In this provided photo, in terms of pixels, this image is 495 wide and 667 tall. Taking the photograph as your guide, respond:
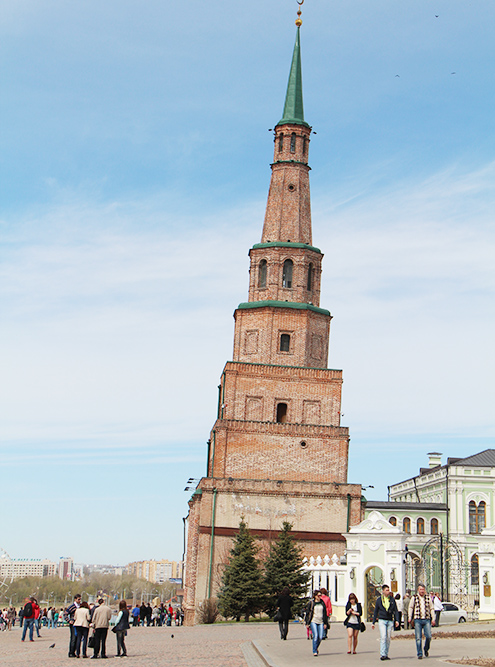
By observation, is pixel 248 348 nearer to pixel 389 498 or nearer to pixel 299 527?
pixel 299 527

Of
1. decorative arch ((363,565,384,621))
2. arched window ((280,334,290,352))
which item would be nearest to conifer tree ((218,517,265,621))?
decorative arch ((363,565,384,621))

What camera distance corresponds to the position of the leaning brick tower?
38.9 m

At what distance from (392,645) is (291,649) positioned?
2.63 m

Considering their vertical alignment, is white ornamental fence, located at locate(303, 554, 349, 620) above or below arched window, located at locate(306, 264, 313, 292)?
below

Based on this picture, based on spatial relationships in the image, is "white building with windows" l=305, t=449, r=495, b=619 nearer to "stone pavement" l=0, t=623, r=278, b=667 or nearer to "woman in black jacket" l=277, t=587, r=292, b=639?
"stone pavement" l=0, t=623, r=278, b=667

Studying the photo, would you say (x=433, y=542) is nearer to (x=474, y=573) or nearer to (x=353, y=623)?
(x=474, y=573)

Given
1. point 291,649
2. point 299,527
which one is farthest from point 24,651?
point 299,527

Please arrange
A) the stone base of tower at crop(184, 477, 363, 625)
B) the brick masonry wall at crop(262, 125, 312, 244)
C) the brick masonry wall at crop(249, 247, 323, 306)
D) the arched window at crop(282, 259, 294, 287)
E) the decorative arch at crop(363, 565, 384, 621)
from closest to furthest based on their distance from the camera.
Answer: the decorative arch at crop(363, 565, 384, 621), the stone base of tower at crop(184, 477, 363, 625), the brick masonry wall at crop(249, 247, 323, 306), the arched window at crop(282, 259, 294, 287), the brick masonry wall at crop(262, 125, 312, 244)

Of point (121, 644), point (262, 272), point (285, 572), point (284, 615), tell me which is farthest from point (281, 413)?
point (121, 644)

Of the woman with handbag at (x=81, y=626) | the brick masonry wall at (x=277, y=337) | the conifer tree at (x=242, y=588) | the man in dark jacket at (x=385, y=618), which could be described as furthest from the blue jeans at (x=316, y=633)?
the brick masonry wall at (x=277, y=337)

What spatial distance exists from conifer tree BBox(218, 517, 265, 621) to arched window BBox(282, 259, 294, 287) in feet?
47.5

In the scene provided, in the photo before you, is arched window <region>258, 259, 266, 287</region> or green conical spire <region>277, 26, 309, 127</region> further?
green conical spire <region>277, 26, 309, 127</region>

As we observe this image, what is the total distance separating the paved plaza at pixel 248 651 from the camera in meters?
16.0

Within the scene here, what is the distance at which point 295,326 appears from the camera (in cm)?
4284
